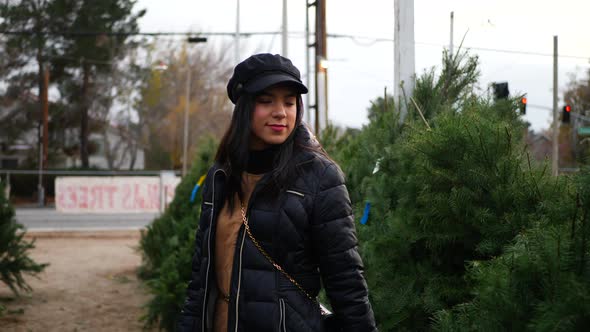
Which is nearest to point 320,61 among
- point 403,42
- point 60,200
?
point 60,200

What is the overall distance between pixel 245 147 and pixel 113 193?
19.4 m

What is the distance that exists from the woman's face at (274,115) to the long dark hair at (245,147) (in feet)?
0.08

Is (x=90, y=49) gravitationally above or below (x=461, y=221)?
above

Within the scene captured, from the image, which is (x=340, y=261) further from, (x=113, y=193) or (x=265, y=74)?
(x=113, y=193)

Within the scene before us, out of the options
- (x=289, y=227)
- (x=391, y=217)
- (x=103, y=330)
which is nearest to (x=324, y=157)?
(x=289, y=227)

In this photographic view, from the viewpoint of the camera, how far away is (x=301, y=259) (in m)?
2.36

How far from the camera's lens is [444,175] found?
2.90 metres

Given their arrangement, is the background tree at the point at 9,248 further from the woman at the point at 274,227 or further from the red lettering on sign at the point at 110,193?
the red lettering on sign at the point at 110,193

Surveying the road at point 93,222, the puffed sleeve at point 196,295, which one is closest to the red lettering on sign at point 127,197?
the road at point 93,222

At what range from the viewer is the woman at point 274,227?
2.29 m

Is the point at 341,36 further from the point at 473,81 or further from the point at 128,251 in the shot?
the point at 473,81

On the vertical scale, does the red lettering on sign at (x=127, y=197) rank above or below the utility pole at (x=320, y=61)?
below

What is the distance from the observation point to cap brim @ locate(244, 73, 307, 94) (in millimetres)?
2350

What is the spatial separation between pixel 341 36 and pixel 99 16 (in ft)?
57.8
